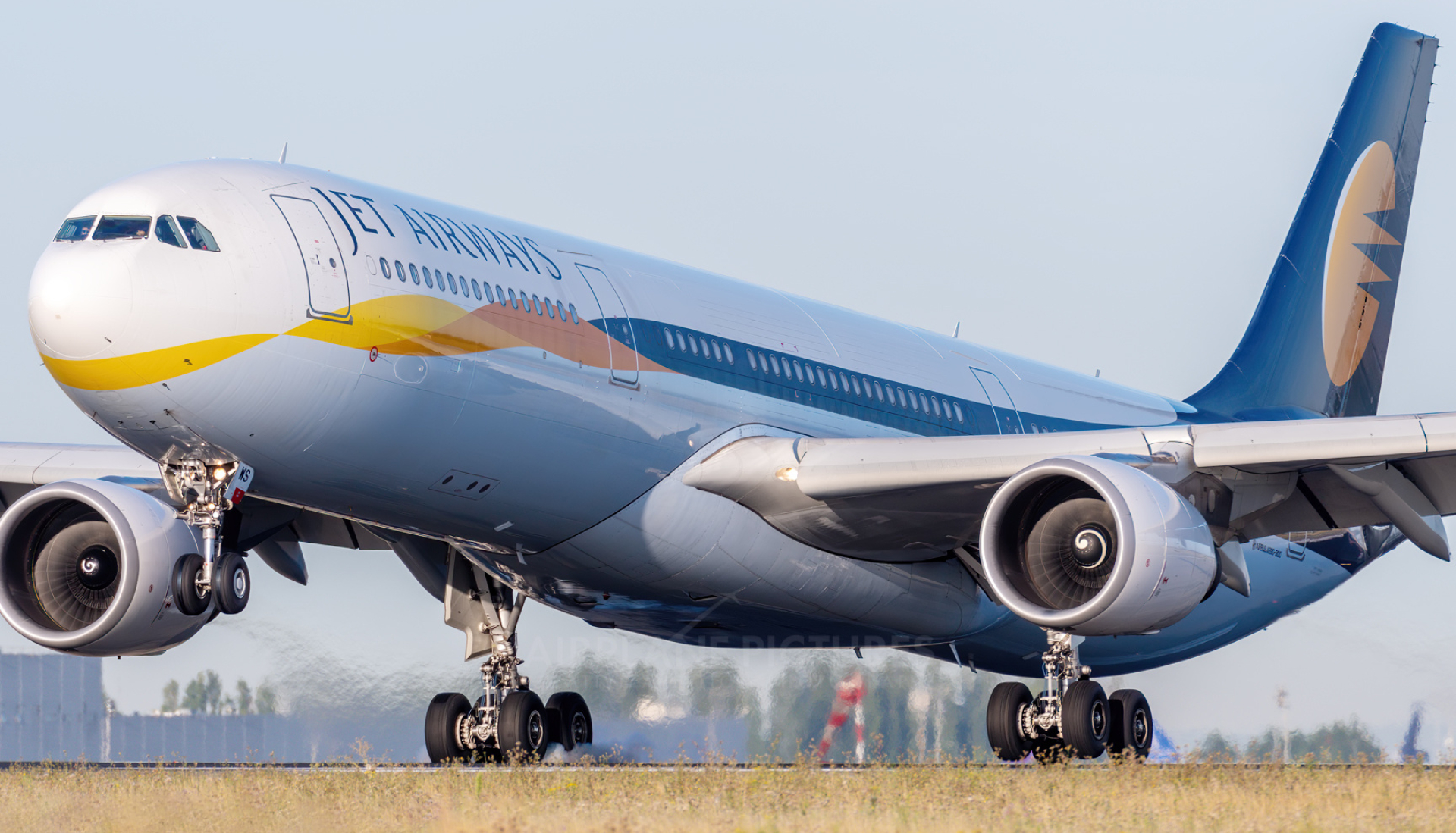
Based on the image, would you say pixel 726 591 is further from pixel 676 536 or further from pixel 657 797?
pixel 657 797

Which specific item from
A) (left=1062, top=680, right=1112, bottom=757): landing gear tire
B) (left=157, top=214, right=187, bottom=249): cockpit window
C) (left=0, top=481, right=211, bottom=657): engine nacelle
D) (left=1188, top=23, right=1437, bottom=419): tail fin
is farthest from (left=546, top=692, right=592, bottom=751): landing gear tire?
(left=1188, top=23, right=1437, bottom=419): tail fin

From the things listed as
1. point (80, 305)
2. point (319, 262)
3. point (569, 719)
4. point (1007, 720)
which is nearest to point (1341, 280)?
point (1007, 720)

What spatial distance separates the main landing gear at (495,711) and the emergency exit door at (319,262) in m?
5.05

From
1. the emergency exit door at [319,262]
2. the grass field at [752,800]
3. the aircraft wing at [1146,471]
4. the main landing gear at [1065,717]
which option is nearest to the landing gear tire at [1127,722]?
the main landing gear at [1065,717]

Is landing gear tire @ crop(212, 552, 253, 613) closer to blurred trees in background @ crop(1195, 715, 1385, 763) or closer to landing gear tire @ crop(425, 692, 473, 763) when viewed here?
landing gear tire @ crop(425, 692, 473, 763)

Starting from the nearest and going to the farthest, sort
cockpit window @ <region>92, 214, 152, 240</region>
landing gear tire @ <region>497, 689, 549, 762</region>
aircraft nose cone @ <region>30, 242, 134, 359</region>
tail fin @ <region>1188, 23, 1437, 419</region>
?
1. aircraft nose cone @ <region>30, 242, 134, 359</region>
2. cockpit window @ <region>92, 214, 152, 240</region>
3. landing gear tire @ <region>497, 689, 549, 762</region>
4. tail fin @ <region>1188, 23, 1437, 419</region>

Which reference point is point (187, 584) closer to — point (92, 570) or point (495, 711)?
point (92, 570)

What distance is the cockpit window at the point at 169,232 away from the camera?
1098 centimetres

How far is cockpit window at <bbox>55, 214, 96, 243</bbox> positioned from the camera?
11.0m

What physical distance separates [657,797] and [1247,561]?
33.1ft

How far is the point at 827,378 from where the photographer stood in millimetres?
15828

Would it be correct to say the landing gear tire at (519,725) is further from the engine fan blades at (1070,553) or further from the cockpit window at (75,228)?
the cockpit window at (75,228)

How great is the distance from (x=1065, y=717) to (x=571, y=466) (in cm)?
532

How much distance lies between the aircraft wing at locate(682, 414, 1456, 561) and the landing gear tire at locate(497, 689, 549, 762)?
3455 mm
